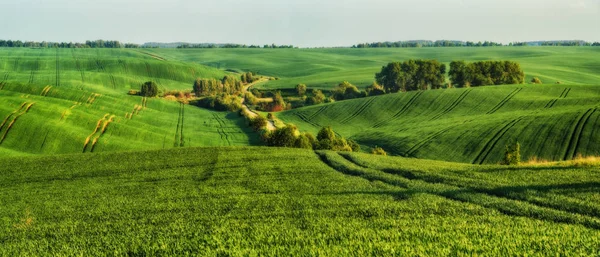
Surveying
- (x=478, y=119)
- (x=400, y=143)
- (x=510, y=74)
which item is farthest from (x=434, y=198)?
(x=510, y=74)

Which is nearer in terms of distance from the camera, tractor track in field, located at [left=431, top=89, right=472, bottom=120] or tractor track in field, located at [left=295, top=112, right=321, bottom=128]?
tractor track in field, located at [left=431, top=89, right=472, bottom=120]

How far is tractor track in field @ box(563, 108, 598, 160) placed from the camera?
196ft

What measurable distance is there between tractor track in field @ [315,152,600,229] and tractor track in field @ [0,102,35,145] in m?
59.0

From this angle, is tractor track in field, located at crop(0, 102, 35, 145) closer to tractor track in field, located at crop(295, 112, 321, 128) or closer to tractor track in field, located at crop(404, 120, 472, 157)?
tractor track in field, located at crop(295, 112, 321, 128)

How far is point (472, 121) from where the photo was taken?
271 ft

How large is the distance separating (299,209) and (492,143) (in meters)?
53.1

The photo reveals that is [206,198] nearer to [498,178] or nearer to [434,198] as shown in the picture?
[434,198]

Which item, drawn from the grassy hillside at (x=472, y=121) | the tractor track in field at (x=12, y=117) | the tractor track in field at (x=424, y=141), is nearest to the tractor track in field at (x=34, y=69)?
the tractor track in field at (x=12, y=117)

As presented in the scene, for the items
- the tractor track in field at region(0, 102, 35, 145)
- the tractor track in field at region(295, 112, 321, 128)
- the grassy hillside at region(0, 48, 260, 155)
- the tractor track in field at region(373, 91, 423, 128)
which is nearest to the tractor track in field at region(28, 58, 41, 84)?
the grassy hillside at region(0, 48, 260, 155)

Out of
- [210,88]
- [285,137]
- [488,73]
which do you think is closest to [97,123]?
[285,137]

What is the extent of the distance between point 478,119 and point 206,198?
6914 cm

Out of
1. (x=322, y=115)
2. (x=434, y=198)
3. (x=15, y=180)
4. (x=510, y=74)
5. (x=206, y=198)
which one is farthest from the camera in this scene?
(x=510, y=74)

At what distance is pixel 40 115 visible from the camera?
76500mm

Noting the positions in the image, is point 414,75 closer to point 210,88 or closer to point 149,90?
point 210,88
